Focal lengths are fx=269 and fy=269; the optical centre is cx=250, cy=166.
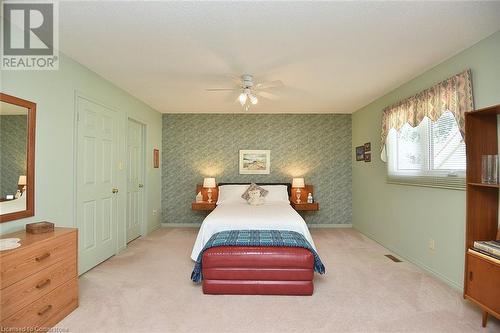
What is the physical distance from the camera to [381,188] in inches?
181

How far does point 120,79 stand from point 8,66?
1.49 metres

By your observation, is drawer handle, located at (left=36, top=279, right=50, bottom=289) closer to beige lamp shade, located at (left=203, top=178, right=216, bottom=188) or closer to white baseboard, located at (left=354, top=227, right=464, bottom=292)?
beige lamp shade, located at (left=203, top=178, right=216, bottom=188)

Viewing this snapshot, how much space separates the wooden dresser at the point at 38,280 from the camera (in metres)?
1.79

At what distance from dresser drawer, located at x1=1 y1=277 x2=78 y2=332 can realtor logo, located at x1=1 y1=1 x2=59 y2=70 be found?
1.92m

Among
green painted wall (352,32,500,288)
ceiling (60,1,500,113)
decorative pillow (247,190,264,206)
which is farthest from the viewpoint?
decorative pillow (247,190,264,206)

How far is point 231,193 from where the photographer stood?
18.0ft

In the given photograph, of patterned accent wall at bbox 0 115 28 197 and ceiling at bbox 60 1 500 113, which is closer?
ceiling at bbox 60 1 500 113

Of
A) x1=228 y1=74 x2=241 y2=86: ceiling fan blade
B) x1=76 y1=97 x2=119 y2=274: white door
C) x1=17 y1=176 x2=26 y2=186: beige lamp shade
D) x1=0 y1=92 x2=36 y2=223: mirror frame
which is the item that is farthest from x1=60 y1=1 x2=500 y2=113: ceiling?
x1=17 y1=176 x2=26 y2=186: beige lamp shade

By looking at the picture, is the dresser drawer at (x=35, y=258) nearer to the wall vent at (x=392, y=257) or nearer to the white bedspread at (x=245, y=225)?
the white bedspread at (x=245, y=225)

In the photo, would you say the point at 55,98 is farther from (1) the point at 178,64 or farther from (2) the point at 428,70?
(2) the point at 428,70

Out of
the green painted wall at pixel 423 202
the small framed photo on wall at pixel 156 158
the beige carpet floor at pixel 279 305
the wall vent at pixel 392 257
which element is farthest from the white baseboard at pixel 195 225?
the beige carpet floor at pixel 279 305

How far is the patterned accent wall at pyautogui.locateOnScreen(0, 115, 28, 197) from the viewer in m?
2.20

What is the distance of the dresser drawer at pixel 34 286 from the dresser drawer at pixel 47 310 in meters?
0.04

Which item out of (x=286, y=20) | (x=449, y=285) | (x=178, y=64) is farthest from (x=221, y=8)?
(x=449, y=285)
